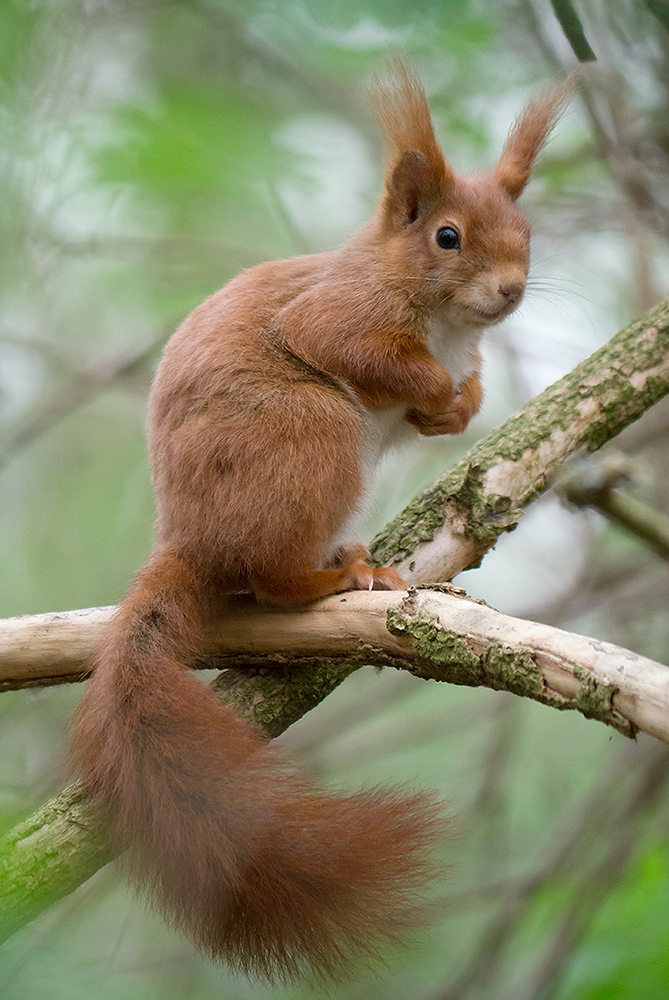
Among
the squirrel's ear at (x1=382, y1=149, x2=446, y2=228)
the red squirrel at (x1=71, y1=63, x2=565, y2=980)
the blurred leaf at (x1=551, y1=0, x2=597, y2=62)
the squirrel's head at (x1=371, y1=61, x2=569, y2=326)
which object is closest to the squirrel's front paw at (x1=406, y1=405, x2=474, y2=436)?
the red squirrel at (x1=71, y1=63, x2=565, y2=980)

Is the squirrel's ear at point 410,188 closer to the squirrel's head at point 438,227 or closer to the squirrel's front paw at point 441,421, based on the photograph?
the squirrel's head at point 438,227

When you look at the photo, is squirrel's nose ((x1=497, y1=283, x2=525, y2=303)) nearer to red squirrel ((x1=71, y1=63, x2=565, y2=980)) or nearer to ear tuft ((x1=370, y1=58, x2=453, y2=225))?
red squirrel ((x1=71, y1=63, x2=565, y2=980))

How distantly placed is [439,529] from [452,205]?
91 centimetres

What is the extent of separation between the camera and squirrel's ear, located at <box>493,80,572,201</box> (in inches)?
105

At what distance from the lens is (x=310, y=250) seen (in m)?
4.02

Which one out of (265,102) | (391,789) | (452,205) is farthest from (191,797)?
(265,102)

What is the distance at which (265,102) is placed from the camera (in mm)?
2855

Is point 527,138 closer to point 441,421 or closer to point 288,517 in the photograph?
point 441,421

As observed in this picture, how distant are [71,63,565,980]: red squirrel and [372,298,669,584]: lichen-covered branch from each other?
0.51 ft

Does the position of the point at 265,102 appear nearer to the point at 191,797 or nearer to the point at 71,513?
the point at 191,797

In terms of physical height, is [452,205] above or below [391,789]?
above

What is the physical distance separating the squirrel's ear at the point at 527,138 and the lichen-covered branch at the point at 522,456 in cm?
59

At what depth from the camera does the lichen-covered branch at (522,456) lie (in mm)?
2482

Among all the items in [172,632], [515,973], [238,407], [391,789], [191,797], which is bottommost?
[515,973]
